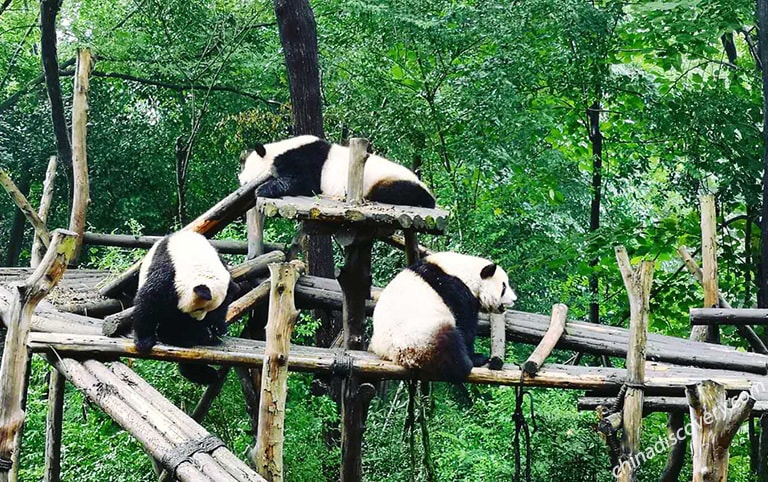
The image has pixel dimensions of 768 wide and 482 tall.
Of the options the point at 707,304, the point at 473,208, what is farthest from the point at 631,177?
the point at 707,304

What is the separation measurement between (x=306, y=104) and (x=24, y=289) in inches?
171

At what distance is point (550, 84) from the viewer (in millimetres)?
9172

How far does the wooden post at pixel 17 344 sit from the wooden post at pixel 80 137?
3.16 meters

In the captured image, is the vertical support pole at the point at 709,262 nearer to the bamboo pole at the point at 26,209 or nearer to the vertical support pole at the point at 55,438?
the vertical support pole at the point at 55,438

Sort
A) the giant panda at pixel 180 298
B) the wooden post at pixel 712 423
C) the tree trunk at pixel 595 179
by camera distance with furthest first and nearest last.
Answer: the tree trunk at pixel 595 179
the giant panda at pixel 180 298
the wooden post at pixel 712 423

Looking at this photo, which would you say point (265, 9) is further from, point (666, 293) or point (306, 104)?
point (666, 293)

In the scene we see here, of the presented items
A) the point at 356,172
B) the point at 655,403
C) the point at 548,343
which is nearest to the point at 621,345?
the point at 548,343

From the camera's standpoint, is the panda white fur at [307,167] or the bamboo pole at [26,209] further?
the bamboo pole at [26,209]

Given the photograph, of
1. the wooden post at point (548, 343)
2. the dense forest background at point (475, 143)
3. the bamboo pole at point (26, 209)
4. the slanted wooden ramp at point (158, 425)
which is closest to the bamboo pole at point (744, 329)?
the dense forest background at point (475, 143)

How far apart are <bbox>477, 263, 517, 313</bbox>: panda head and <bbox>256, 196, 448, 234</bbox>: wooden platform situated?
41 centimetres

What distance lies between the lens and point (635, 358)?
445 cm

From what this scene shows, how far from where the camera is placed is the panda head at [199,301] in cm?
465

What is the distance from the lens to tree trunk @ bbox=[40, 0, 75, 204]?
895cm

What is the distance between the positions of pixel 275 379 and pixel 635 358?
1905 millimetres
